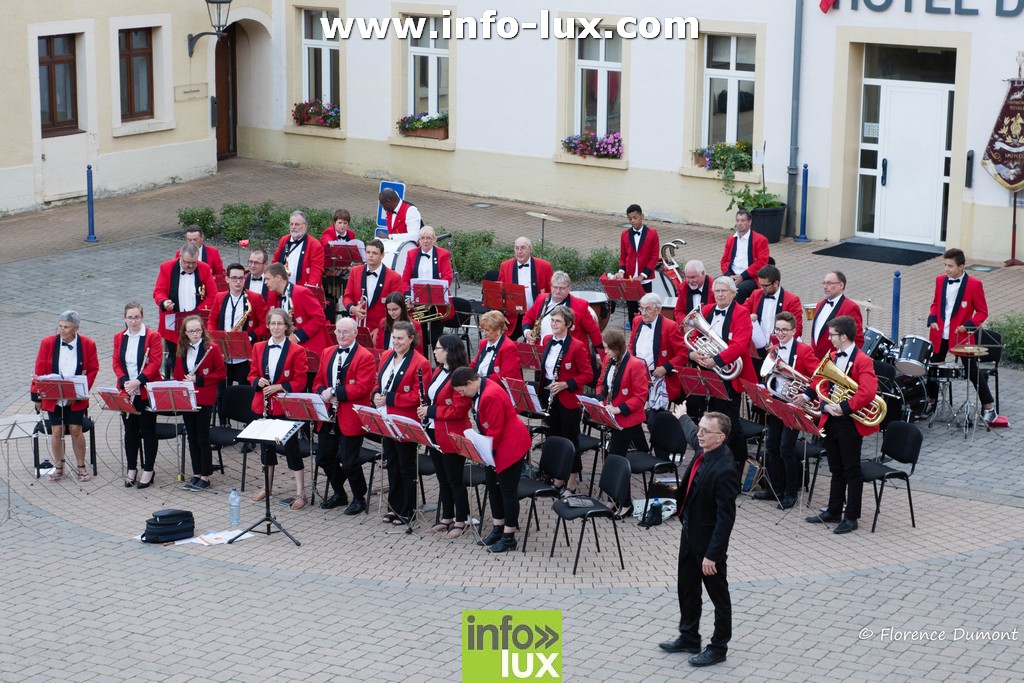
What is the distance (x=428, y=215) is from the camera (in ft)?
85.1

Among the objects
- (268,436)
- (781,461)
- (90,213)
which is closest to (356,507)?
(268,436)

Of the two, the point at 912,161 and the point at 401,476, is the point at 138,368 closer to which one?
the point at 401,476

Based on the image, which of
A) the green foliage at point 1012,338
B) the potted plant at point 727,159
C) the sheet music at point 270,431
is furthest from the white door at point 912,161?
the sheet music at point 270,431

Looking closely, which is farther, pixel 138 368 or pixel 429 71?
pixel 429 71

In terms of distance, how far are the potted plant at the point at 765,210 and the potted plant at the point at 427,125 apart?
252 inches

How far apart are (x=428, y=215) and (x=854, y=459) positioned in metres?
14.2

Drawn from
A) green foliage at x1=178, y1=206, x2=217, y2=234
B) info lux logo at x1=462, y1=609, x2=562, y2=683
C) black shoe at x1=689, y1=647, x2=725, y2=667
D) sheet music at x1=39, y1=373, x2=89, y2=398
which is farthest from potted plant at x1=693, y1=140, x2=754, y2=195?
black shoe at x1=689, y1=647, x2=725, y2=667

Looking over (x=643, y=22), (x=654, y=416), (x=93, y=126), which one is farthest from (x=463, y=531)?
(x=93, y=126)

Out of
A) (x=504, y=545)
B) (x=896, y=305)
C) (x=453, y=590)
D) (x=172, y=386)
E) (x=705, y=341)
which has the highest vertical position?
(x=705, y=341)

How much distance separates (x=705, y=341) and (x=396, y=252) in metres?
5.21

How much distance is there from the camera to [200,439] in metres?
14.2

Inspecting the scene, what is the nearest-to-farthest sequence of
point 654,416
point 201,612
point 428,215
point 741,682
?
1. point 741,682
2. point 201,612
3. point 654,416
4. point 428,215

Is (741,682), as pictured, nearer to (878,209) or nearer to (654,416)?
(654,416)

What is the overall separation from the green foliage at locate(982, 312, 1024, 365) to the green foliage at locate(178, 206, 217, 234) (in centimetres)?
1254
